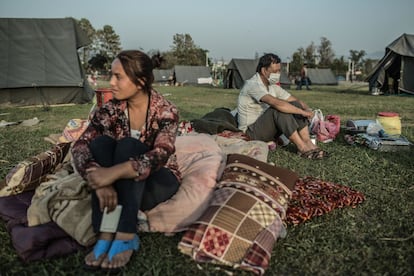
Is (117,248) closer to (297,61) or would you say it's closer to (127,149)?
(127,149)

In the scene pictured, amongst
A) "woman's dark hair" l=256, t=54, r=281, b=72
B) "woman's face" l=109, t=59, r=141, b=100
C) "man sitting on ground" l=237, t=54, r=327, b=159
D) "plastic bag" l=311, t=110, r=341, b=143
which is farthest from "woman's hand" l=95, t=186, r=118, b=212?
"plastic bag" l=311, t=110, r=341, b=143

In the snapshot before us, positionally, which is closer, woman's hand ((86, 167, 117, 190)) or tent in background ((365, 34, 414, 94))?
woman's hand ((86, 167, 117, 190))

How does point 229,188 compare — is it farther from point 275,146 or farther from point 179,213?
point 275,146

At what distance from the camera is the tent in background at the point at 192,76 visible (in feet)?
112

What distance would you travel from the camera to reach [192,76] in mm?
34406

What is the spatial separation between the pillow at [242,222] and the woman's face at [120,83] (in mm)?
880

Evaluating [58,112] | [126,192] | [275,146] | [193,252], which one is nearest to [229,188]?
[193,252]

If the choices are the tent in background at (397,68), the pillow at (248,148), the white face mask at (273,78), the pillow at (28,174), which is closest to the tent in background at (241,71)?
the tent in background at (397,68)

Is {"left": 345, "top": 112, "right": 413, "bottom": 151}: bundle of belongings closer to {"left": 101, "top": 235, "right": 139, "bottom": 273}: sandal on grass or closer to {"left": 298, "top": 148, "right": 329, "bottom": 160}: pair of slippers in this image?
{"left": 298, "top": 148, "right": 329, "bottom": 160}: pair of slippers

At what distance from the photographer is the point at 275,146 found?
16.4ft

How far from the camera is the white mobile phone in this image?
6.89ft

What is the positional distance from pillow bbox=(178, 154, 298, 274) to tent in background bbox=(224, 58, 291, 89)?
2234 cm

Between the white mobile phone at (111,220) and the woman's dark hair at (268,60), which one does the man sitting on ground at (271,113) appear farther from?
the white mobile phone at (111,220)

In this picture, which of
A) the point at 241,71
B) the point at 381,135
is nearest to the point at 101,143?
the point at 381,135
